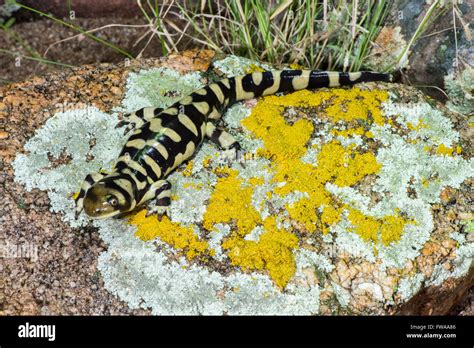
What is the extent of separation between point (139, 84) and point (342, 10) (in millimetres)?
2136

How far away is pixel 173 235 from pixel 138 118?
1.24 meters

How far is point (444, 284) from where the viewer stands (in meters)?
4.10

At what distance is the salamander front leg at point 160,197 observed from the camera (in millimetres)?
4160

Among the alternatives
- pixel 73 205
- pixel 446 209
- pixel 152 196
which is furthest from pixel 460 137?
pixel 73 205

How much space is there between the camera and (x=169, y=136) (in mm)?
4598

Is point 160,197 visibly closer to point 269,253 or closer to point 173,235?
point 173,235

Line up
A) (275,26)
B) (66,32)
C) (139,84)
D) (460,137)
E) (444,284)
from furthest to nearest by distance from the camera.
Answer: (66,32) → (275,26) → (139,84) → (460,137) → (444,284)

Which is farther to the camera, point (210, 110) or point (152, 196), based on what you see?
point (210, 110)

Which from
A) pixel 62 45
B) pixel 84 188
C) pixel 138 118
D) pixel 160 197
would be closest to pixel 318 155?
pixel 160 197

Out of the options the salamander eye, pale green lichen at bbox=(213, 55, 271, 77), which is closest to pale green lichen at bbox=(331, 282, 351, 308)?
the salamander eye

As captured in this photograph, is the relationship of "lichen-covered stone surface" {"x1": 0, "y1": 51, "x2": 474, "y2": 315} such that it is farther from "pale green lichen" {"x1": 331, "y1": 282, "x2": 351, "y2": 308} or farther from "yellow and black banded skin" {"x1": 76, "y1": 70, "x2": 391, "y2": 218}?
"yellow and black banded skin" {"x1": 76, "y1": 70, "x2": 391, "y2": 218}

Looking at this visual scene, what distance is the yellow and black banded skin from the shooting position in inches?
162
